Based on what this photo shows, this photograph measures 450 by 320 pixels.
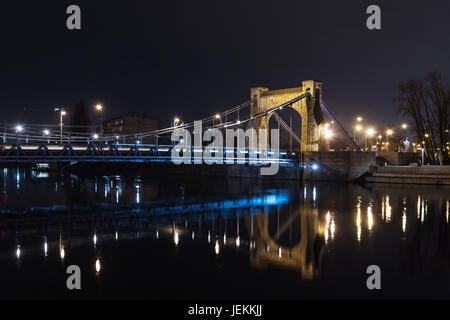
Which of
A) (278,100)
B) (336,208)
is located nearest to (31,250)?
(336,208)

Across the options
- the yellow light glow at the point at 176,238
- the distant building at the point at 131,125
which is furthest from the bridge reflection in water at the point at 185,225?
the distant building at the point at 131,125

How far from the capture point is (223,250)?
10.9 metres

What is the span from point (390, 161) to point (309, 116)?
9.63m

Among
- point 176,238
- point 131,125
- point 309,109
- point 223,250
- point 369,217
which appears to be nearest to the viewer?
point 223,250

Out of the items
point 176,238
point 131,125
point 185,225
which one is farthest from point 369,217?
point 131,125

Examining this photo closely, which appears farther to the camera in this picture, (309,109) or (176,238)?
(309,109)

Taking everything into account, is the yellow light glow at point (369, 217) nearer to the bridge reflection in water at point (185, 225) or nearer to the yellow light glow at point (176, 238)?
the bridge reflection in water at point (185, 225)

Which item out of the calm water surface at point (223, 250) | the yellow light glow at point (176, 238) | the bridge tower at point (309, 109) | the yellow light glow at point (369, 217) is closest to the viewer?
the calm water surface at point (223, 250)

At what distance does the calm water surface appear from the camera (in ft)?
25.9

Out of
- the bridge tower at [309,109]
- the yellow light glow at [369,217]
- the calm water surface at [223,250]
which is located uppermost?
the bridge tower at [309,109]

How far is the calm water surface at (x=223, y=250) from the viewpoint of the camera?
7887mm

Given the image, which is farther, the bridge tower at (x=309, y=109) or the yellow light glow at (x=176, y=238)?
the bridge tower at (x=309, y=109)

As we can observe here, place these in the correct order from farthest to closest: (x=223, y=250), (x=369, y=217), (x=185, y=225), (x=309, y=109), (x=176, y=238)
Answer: (x=309, y=109), (x=369, y=217), (x=185, y=225), (x=176, y=238), (x=223, y=250)

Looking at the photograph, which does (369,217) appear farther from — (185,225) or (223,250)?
(223,250)
